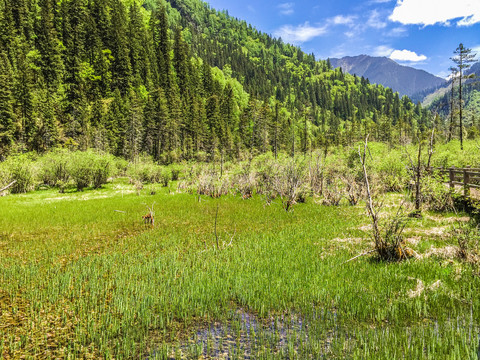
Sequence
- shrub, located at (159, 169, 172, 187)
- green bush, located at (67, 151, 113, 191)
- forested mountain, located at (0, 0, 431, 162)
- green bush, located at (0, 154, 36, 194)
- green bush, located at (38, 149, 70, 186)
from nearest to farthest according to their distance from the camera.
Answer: green bush, located at (0, 154, 36, 194), green bush, located at (67, 151, 113, 191), green bush, located at (38, 149, 70, 186), shrub, located at (159, 169, 172, 187), forested mountain, located at (0, 0, 431, 162)

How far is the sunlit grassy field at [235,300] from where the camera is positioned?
4398 millimetres

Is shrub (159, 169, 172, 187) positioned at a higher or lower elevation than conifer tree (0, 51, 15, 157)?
lower

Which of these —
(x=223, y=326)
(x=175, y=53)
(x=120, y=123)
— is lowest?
(x=223, y=326)

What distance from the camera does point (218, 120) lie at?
8775 cm

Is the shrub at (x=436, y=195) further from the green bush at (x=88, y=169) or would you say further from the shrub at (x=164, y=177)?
the green bush at (x=88, y=169)

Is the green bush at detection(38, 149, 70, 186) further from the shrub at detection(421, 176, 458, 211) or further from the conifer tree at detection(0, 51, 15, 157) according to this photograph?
the shrub at detection(421, 176, 458, 211)

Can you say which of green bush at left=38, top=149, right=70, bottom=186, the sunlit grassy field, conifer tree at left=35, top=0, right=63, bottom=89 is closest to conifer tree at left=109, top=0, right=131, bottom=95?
conifer tree at left=35, top=0, right=63, bottom=89

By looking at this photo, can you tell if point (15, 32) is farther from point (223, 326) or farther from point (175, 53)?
point (223, 326)

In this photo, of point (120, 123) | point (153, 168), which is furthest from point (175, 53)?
point (153, 168)

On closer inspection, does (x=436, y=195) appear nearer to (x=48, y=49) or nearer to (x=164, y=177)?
(x=164, y=177)

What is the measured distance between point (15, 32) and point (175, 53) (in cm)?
4875

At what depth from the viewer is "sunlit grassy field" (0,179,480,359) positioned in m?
4.40

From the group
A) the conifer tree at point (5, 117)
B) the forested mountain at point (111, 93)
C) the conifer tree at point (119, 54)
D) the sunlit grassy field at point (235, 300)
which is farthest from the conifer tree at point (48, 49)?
the sunlit grassy field at point (235, 300)

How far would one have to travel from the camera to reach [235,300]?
6.29m
